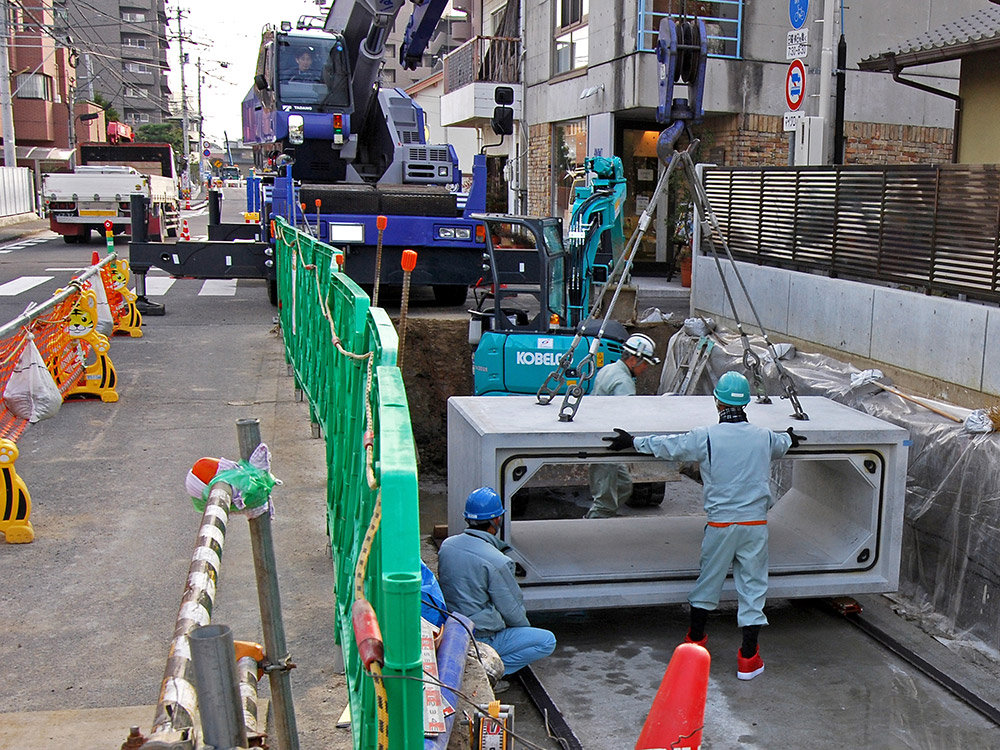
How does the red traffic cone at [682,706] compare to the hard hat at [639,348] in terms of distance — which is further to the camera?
the hard hat at [639,348]

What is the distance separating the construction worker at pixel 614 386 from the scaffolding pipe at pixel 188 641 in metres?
6.04

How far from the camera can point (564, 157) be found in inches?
948

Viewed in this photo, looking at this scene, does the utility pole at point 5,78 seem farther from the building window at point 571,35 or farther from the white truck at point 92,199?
the building window at point 571,35

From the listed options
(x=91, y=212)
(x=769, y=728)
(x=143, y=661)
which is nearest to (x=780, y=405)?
(x=769, y=728)

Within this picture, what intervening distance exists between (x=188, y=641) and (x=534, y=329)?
28.6 ft

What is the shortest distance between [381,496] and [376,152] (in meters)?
15.1

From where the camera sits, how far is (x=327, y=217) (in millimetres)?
13664

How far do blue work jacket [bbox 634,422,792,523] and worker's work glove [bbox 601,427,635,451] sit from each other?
0.24 m

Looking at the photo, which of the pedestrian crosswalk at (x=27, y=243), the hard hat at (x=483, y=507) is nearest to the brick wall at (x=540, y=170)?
the pedestrian crosswalk at (x=27, y=243)

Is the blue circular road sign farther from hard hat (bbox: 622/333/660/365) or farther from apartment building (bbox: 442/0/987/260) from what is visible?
hard hat (bbox: 622/333/660/365)

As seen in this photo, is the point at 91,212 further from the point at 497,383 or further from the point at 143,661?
the point at 143,661

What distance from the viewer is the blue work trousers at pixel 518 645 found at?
5.62m

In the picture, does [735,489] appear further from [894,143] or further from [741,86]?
[894,143]

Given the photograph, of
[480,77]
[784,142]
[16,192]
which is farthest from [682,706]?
[16,192]
